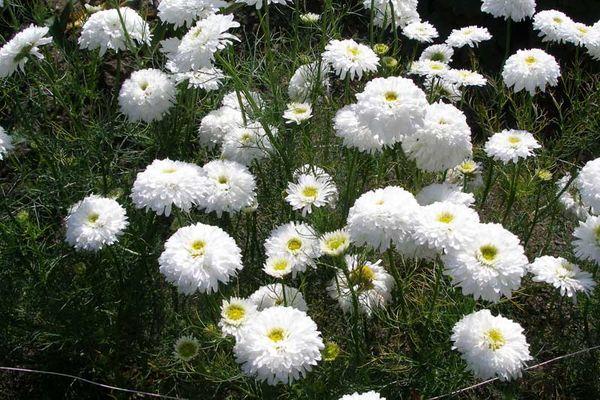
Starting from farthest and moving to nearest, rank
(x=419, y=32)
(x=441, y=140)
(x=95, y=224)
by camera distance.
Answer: (x=419, y=32), (x=95, y=224), (x=441, y=140)

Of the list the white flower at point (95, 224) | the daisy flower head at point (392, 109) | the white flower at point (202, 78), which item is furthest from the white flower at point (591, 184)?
the white flower at point (95, 224)

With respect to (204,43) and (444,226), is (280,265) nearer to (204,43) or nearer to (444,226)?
(444,226)

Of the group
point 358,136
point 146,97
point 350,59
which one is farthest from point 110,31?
point 358,136

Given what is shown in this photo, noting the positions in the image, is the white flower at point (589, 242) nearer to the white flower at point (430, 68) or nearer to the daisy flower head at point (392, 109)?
the daisy flower head at point (392, 109)

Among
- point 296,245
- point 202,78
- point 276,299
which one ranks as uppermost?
point 202,78

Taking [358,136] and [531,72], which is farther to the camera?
[531,72]

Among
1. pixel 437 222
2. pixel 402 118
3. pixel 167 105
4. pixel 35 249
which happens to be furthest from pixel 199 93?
pixel 437 222

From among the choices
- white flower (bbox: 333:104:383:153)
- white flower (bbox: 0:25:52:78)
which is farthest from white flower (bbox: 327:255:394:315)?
white flower (bbox: 0:25:52:78)

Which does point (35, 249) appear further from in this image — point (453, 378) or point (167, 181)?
point (453, 378)
